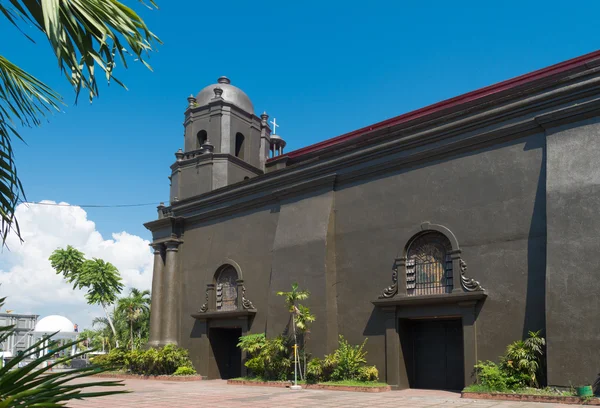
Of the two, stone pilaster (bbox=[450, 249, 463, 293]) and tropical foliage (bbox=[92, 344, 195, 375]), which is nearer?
stone pilaster (bbox=[450, 249, 463, 293])

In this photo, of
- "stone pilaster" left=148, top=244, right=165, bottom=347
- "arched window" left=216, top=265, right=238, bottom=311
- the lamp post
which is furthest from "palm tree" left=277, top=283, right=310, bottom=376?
"stone pilaster" left=148, top=244, right=165, bottom=347

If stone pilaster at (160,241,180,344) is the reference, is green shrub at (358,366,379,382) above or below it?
below

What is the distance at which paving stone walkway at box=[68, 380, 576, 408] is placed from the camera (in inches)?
438

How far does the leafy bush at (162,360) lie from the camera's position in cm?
2017

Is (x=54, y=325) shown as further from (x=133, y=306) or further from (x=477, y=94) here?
(x=477, y=94)

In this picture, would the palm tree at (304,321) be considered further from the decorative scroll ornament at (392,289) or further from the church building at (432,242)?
the decorative scroll ornament at (392,289)

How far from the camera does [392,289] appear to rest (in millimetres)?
14914

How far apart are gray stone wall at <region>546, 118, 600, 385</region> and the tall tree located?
88.2 feet

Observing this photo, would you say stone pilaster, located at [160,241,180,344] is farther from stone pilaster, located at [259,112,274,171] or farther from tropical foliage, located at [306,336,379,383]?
tropical foliage, located at [306,336,379,383]

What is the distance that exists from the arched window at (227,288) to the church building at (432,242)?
0.06 m

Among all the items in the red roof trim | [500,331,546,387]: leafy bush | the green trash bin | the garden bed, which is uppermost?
the red roof trim

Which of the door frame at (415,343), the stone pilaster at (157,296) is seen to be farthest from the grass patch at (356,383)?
the stone pilaster at (157,296)

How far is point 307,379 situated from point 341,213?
4916 millimetres

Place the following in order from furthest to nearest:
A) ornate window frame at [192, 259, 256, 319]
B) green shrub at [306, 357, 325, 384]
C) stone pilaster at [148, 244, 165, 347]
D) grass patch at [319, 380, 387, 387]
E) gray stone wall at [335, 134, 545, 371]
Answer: stone pilaster at [148, 244, 165, 347]
ornate window frame at [192, 259, 256, 319]
green shrub at [306, 357, 325, 384]
grass patch at [319, 380, 387, 387]
gray stone wall at [335, 134, 545, 371]
